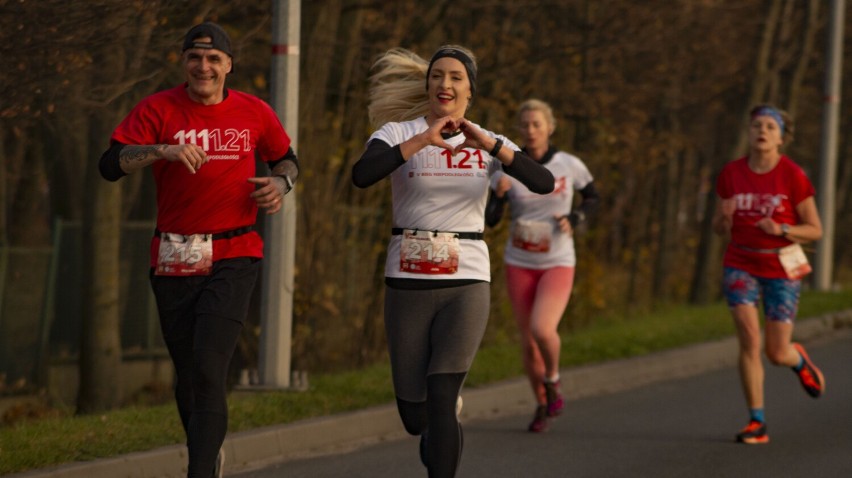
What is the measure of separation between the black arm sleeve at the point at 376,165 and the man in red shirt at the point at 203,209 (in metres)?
0.39

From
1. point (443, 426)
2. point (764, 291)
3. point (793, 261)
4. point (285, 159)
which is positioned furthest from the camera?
point (764, 291)

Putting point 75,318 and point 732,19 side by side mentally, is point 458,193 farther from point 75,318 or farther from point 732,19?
point 732,19

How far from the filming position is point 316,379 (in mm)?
10664

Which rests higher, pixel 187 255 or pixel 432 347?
pixel 187 255

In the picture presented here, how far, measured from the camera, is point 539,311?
30.8 feet

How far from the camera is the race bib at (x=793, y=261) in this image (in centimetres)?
886

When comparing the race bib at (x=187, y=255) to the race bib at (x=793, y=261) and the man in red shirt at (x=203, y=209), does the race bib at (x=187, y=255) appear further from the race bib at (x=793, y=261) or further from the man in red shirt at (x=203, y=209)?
the race bib at (x=793, y=261)

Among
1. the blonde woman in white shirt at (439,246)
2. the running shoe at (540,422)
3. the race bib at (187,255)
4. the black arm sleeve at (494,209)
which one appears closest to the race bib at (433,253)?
the blonde woman in white shirt at (439,246)

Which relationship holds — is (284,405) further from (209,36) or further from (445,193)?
(209,36)

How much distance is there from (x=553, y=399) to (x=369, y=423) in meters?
1.17

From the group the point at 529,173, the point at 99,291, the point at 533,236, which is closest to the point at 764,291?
the point at 533,236

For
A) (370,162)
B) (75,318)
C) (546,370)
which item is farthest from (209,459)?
(75,318)

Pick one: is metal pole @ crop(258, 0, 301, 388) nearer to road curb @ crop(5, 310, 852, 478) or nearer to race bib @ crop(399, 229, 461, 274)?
road curb @ crop(5, 310, 852, 478)

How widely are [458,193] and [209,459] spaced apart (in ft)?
4.84
